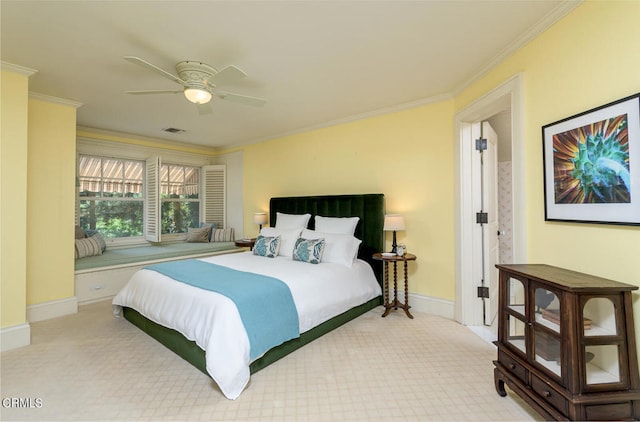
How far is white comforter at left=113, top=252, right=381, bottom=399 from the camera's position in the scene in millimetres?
1925

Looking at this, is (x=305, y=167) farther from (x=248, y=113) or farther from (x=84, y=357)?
(x=84, y=357)

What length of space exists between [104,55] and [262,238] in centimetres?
242

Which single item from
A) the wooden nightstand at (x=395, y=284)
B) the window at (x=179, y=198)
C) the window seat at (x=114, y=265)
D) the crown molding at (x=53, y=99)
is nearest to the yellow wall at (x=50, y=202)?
the crown molding at (x=53, y=99)

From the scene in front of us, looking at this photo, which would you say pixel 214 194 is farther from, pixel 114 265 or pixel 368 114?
pixel 368 114

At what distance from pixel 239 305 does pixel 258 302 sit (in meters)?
0.17

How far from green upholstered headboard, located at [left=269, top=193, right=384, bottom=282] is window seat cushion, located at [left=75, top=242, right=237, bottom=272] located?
6.69 feet

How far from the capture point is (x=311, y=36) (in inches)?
84.0

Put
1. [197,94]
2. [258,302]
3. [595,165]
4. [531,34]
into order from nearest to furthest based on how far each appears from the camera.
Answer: [595,165]
[531,34]
[258,302]
[197,94]

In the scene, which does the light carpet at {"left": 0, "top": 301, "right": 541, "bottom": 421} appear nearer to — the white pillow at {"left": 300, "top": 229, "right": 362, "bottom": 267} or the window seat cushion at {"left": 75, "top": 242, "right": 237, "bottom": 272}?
the white pillow at {"left": 300, "top": 229, "right": 362, "bottom": 267}

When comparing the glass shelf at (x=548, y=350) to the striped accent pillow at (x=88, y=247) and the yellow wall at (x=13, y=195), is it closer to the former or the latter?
the yellow wall at (x=13, y=195)

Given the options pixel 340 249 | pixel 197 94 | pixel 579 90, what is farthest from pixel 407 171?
pixel 197 94

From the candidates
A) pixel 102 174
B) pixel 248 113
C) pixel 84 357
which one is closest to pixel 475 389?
pixel 84 357

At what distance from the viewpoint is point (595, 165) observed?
5.24ft

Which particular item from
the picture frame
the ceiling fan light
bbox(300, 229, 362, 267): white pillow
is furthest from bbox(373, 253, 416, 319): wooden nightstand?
the ceiling fan light
